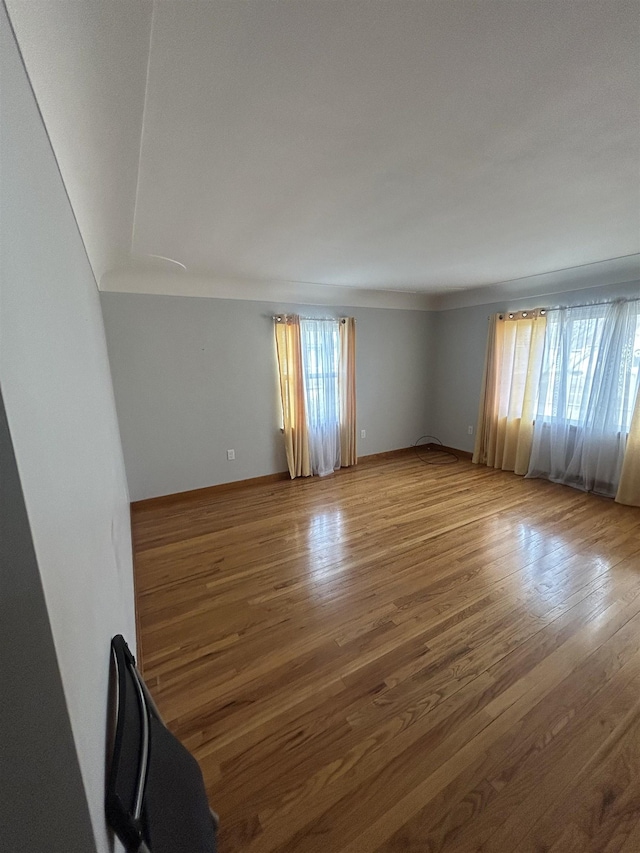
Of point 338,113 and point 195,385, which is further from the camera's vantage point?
point 195,385

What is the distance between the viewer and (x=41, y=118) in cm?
88

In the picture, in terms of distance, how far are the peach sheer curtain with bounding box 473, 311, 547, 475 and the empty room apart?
42 centimetres

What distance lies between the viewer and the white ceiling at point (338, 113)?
79 centimetres

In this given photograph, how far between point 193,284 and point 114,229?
1.43m

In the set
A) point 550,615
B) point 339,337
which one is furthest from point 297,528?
point 339,337

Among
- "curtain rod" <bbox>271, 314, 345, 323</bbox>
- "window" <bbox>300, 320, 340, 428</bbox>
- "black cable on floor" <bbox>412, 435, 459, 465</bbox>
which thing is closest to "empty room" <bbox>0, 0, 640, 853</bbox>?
"curtain rod" <bbox>271, 314, 345, 323</bbox>

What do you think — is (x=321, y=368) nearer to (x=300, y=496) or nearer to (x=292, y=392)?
(x=292, y=392)

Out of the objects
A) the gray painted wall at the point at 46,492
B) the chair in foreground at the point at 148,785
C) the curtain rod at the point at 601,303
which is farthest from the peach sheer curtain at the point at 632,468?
the gray painted wall at the point at 46,492

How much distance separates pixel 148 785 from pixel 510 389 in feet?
15.1

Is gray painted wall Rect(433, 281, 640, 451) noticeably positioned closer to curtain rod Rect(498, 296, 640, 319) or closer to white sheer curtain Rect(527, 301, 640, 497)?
curtain rod Rect(498, 296, 640, 319)

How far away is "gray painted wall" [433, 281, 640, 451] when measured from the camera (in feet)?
15.1

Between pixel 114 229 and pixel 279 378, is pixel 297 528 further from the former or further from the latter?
pixel 114 229

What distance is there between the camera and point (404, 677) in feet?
5.19

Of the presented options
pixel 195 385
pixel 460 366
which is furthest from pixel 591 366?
pixel 195 385
